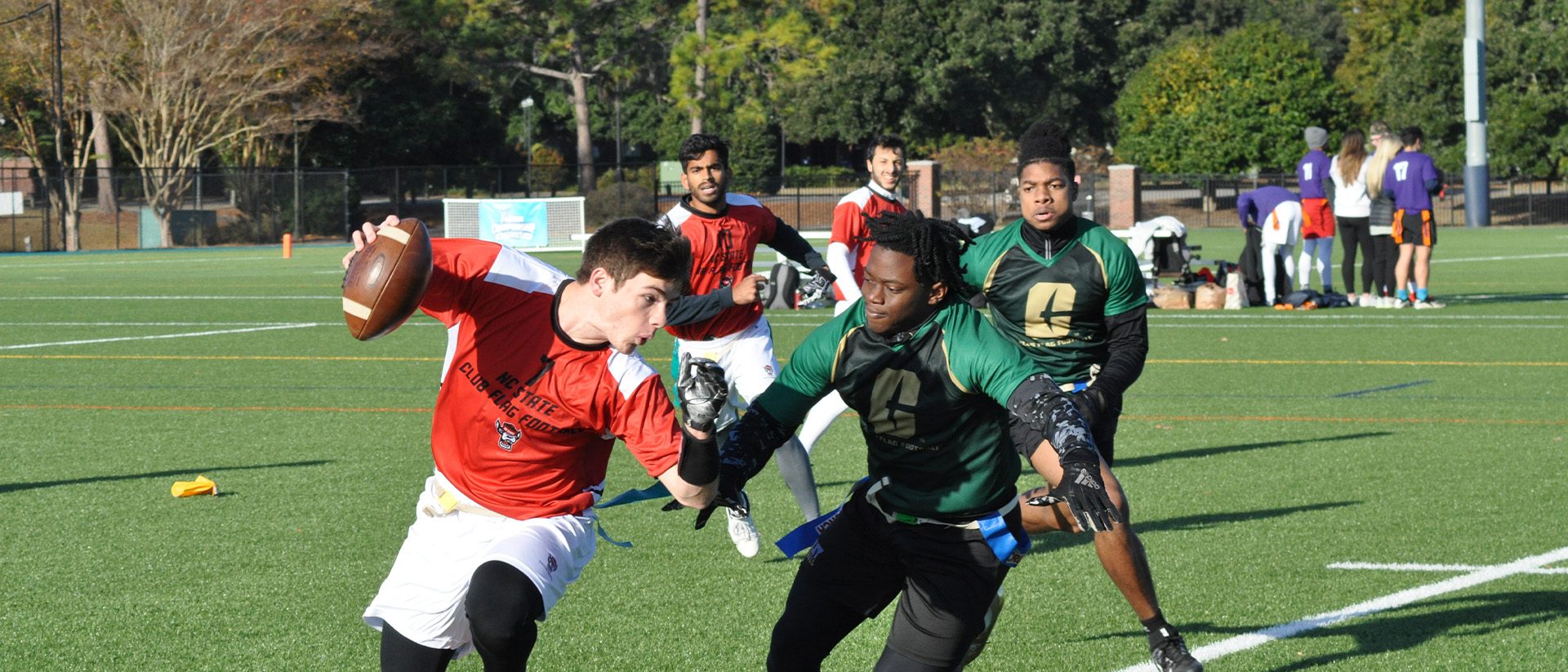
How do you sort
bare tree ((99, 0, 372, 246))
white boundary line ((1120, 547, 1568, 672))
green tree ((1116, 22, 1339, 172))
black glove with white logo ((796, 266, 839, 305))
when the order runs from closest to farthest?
white boundary line ((1120, 547, 1568, 672)) → black glove with white logo ((796, 266, 839, 305)) → bare tree ((99, 0, 372, 246)) → green tree ((1116, 22, 1339, 172))

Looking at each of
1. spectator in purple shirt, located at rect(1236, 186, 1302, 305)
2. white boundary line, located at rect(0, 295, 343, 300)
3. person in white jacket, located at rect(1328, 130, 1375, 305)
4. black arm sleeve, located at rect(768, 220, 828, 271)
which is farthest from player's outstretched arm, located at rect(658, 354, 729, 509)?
white boundary line, located at rect(0, 295, 343, 300)

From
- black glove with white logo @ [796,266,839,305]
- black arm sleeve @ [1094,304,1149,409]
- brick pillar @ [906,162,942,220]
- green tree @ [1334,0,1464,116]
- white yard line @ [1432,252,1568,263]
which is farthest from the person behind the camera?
green tree @ [1334,0,1464,116]

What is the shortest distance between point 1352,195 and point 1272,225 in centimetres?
104

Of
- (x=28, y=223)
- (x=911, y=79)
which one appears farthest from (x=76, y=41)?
(x=911, y=79)

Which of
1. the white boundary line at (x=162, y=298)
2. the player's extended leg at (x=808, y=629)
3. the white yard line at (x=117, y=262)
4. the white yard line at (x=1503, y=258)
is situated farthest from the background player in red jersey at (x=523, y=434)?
the white yard line at (x=117, y=262)

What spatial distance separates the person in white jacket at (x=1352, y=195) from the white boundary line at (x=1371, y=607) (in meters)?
13.3

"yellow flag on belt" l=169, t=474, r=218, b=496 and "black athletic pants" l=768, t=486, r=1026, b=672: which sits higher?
"black athletic pants" l=768, t=486, r=1026, b=672

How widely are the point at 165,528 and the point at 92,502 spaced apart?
929mm

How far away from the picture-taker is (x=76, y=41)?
157 ft

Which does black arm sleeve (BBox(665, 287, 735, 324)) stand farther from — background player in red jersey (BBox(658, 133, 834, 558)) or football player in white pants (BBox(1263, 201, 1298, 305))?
football player in white pants (BBox(1263, 201, 1298, 305))

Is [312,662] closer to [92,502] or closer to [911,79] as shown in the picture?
[92,502]

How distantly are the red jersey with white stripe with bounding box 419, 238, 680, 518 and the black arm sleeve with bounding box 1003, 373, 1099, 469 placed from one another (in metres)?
0.87

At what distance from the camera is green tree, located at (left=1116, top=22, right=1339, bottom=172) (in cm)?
6028

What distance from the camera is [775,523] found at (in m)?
8.67
